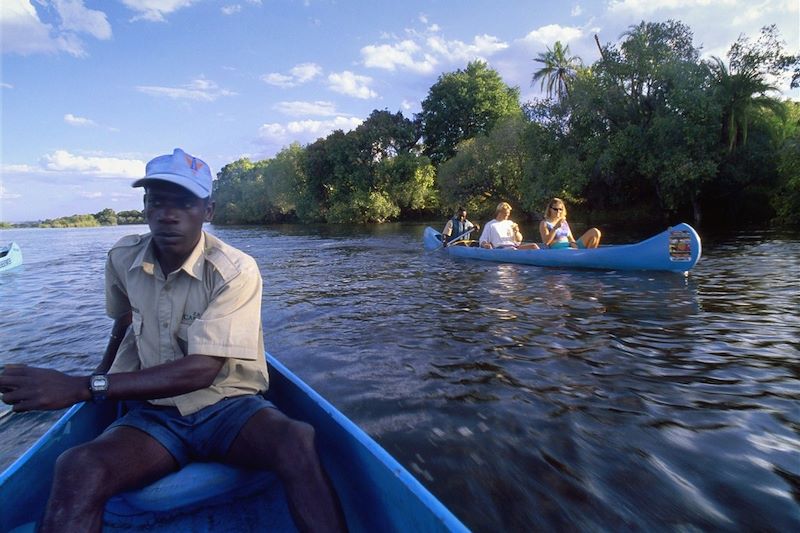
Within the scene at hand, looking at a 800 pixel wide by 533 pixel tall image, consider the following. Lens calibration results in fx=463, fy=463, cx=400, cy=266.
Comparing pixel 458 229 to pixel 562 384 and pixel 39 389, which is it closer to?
pixel 562 384

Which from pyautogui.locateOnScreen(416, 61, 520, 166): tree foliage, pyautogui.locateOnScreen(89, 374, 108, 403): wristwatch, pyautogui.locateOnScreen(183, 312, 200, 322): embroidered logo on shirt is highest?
pyautogui.locateOnScreen(416, 61, 520, 166): tree foliage

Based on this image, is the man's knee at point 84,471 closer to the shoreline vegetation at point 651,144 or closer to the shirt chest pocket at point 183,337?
the shirt chest pocket at point 183,337

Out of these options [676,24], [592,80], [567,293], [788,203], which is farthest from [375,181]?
[567,293]

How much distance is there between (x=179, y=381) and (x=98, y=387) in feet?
0.97

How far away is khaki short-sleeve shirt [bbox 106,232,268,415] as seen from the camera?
2055 mm

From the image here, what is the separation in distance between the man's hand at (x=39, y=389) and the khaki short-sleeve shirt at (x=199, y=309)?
33 centimetres

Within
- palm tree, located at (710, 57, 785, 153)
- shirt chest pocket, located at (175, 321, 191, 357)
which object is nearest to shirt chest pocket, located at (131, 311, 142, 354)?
shirt chest pocket, located at (175, 321, 191, 357)

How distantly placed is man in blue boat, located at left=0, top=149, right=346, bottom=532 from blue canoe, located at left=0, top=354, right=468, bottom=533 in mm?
113

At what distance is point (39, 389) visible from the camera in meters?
1.75

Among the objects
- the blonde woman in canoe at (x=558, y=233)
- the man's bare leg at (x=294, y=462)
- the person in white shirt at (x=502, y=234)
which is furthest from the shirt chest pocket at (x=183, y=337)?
the person in white shirt at (x=502, y=234)

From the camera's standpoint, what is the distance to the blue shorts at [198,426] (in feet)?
6.64

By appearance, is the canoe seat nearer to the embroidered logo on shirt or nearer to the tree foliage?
the embroidered logo on shirt

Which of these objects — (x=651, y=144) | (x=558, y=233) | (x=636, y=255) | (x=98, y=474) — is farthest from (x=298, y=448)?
(x=651, y=144)

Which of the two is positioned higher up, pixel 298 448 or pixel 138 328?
pixel 138 328
